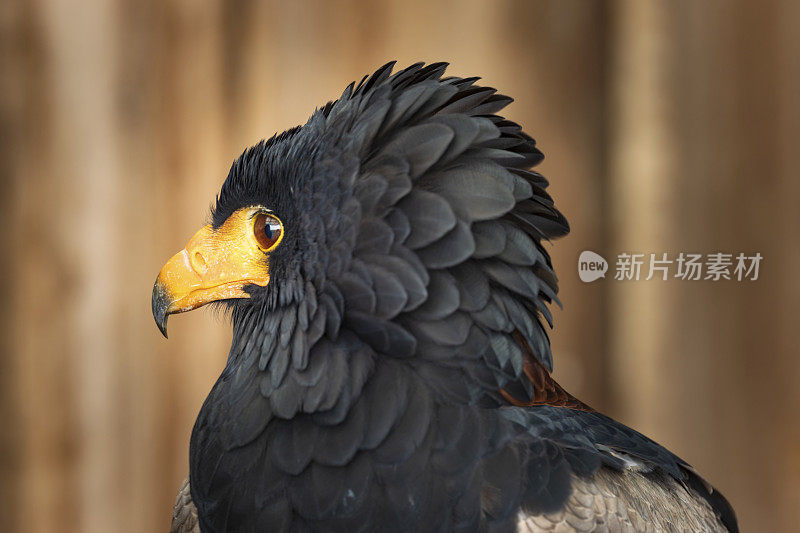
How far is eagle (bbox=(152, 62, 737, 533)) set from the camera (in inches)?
24.7

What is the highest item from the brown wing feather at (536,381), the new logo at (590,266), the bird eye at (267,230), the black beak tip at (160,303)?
the bird eye at (267,230)

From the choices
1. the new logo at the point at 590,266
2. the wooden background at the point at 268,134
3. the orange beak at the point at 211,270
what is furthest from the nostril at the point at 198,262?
the new logo at the point at 590,266

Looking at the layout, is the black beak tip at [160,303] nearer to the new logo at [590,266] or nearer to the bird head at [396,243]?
the bird head at [396,243]

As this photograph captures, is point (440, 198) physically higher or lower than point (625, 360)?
higher

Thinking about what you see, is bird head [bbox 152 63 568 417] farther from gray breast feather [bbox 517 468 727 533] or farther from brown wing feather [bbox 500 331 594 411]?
gray breast feather [bbox 517 468 727 533]

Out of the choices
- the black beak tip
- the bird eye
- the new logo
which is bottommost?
the black beak tip

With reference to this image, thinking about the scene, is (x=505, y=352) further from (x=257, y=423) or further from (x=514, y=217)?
(x=257, y=423)

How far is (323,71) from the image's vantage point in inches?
55.5

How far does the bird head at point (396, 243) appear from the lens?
2.18ft

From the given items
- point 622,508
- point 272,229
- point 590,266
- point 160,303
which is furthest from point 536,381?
point 590,266

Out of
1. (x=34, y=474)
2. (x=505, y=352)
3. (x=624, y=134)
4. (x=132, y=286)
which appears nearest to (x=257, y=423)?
(x=505, y=352)

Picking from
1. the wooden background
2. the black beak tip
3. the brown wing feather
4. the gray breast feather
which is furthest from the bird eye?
the wooden background

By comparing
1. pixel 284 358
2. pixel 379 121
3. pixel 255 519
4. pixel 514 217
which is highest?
pixel 379 121

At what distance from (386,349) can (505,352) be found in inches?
5.2
